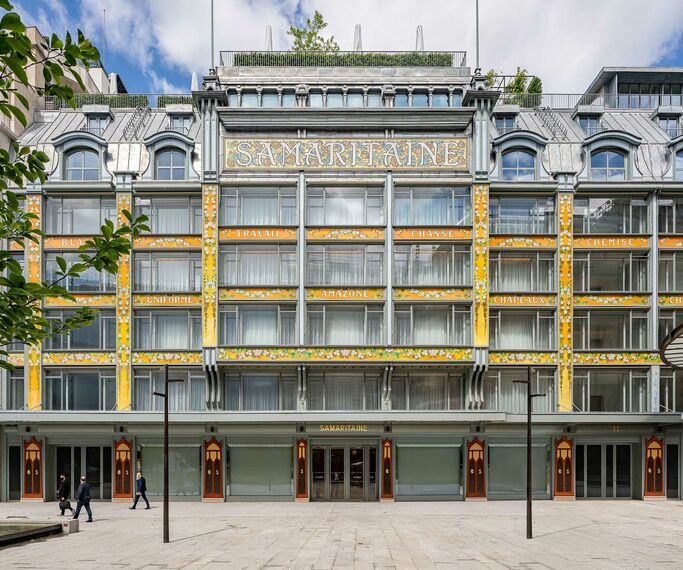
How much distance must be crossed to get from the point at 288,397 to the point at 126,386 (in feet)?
27.2

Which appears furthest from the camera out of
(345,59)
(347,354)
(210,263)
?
(345,59)

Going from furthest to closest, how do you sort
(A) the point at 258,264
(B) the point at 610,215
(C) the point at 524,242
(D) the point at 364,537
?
1. (B) the point at 610,215
2. (C) the point at 524,242
3. (A) the point at 258,264
4. (D) the point at 364,537

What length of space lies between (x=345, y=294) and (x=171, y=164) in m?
11.6

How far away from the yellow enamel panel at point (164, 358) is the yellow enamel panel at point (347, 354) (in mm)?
1734

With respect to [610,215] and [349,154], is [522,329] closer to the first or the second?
[610,215]

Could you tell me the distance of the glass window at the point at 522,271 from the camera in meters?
30.5

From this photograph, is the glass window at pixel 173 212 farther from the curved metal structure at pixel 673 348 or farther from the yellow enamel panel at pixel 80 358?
the curved metal structure at pixel 673 348

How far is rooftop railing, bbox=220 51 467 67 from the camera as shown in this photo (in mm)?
35875

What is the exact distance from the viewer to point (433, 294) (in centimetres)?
2969

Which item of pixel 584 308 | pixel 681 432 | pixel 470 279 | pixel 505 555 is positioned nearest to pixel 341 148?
pixel 470 279

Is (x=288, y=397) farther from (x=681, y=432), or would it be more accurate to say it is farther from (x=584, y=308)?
(x=681, y=432)

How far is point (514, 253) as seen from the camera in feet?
100

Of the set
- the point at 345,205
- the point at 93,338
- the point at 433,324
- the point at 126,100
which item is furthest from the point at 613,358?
the point at 126,100

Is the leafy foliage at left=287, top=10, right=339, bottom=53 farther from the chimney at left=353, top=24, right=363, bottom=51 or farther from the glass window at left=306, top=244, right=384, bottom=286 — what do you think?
the glass window at left=306, top=244, right=384, bottom=286
